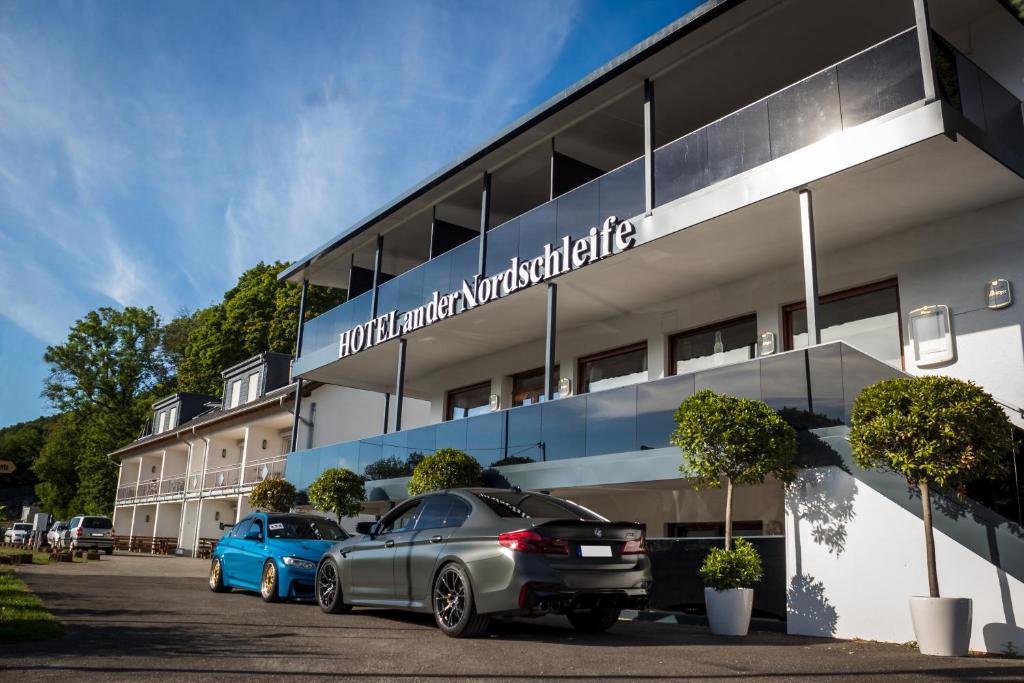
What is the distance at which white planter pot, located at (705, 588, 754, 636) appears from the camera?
10.1m

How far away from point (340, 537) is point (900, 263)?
9560 mm

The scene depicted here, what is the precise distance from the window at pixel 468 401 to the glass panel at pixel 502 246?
218 inches

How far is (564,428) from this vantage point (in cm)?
1501

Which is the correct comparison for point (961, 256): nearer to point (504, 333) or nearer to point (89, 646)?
point (504, 333)

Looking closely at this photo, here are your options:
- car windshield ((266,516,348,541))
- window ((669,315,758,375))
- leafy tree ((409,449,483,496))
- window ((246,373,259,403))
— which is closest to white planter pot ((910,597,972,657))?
window ((669,315,758,375))

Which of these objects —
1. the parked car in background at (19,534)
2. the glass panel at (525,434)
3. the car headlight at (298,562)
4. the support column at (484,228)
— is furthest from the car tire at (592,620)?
the parked car in background at (19,534)

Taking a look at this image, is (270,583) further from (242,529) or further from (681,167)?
(681,167)

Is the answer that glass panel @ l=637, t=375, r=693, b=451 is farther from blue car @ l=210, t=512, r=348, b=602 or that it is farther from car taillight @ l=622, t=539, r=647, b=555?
blue car @ l=210, t=512, r=348, b=602

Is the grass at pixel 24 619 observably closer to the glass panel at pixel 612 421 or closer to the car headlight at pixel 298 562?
the car headlight at pixel 298 562

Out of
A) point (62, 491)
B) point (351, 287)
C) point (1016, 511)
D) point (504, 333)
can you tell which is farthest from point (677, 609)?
point (62, 491)

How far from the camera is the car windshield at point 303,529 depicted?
45.7 ft

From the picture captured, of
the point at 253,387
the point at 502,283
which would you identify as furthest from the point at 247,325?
the point at 502,283

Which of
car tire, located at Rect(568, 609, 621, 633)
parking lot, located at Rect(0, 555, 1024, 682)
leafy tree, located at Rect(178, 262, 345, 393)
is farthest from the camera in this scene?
leafy tree, located at Rect(178, 262, 345, 393)

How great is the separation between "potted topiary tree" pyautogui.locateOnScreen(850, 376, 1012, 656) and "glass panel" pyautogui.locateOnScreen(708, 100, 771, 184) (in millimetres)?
4708
